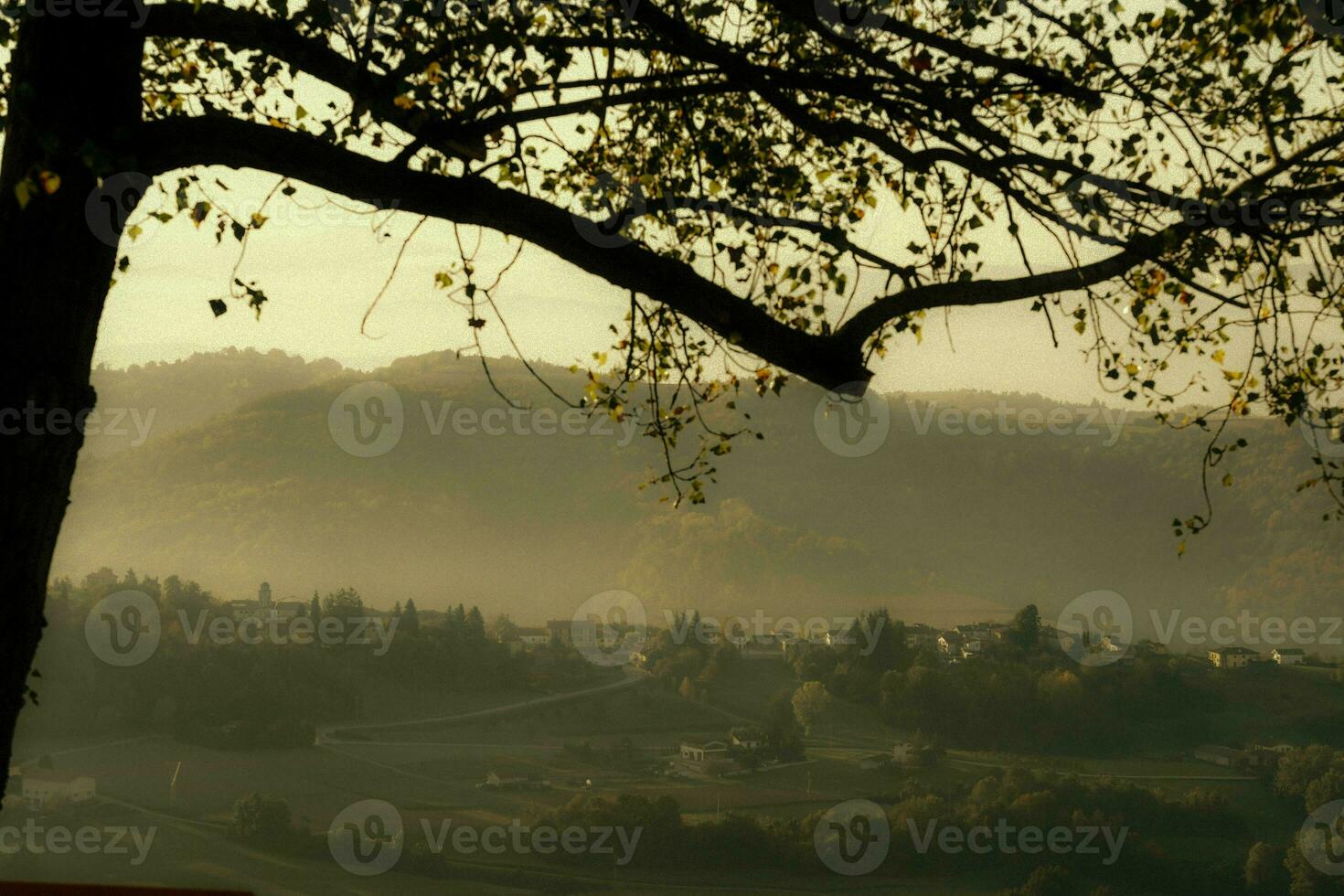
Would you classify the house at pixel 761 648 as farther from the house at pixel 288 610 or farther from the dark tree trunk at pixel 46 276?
the dark tree trunk at pixel 46 276

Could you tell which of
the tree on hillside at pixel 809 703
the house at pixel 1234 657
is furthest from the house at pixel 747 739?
the house at pixel 1234 657

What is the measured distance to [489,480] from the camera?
68.9 ft

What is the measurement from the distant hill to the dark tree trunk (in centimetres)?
1174

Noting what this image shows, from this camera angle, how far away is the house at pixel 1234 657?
16.6 m

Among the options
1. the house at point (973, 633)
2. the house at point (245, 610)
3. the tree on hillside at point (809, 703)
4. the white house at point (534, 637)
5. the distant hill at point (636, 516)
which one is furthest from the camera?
the distant hill at point (636, 516)

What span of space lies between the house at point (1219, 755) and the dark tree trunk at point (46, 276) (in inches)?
699

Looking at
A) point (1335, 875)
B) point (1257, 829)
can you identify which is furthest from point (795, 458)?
point (1335, 875)

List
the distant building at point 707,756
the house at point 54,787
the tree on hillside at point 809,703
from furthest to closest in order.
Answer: the tree on hillside at point 809,703 → the distant building at point 707,756 → the house at point 54,787

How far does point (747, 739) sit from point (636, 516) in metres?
5.14

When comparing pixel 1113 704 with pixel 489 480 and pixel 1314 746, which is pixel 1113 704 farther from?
pixel 489 480

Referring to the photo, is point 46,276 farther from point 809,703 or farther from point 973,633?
point 809,703

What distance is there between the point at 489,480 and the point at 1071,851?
444 inches

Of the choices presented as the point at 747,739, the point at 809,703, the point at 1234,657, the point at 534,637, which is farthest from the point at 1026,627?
the point at 534,637

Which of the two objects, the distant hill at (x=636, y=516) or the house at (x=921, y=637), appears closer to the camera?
the house at (x=921, y=637)
